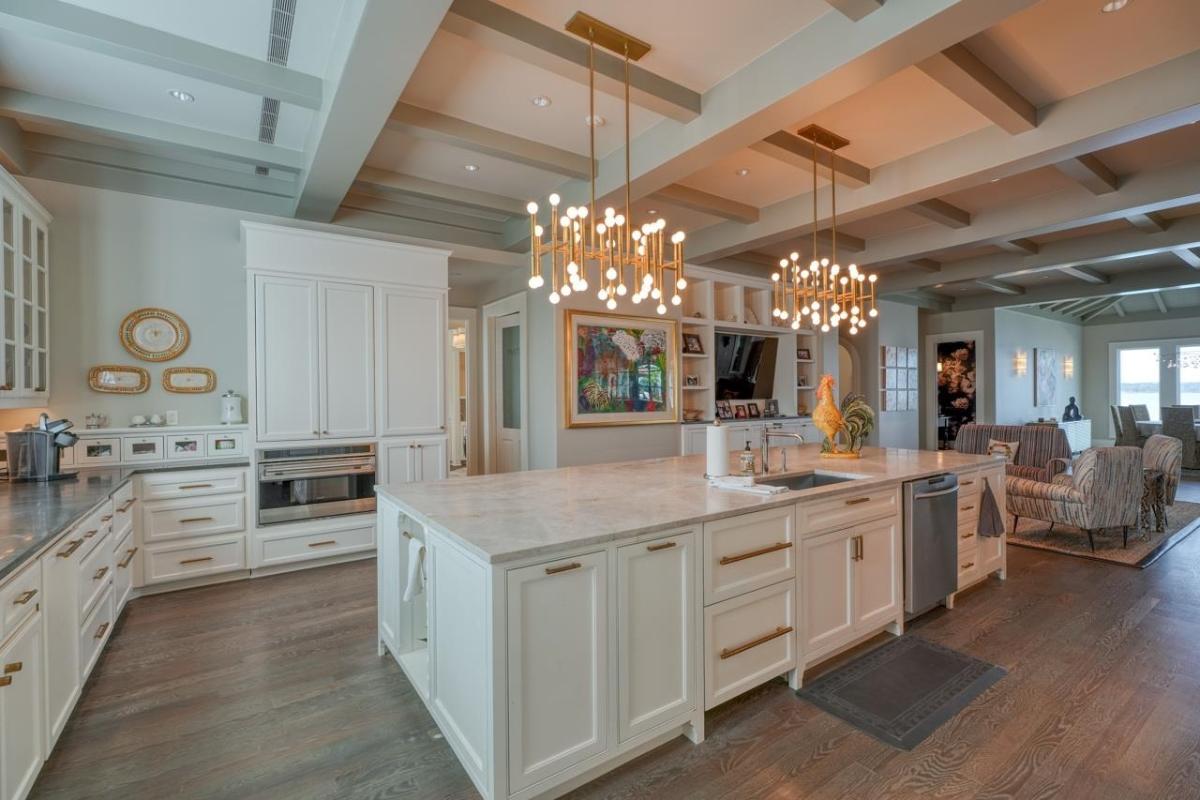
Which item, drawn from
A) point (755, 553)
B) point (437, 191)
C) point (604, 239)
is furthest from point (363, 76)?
point (755, 553)

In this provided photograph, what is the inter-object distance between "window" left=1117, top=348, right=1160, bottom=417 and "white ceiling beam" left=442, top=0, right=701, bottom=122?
12151 millimetres

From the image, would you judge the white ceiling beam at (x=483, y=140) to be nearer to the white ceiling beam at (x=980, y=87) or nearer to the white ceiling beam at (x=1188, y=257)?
the white ceiling beam at (x=980, y=87)

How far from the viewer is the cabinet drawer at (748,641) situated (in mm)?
2111

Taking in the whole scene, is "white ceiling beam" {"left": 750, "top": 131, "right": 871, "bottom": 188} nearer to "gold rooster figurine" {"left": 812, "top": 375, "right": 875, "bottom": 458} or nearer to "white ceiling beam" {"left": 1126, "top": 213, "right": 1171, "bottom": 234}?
"gold rooster figurine" {"left": 812, "top": 375, "right": 875, "bottom": 458}

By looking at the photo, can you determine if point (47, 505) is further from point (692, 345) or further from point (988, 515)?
point (692, 345)

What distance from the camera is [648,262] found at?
290 cm

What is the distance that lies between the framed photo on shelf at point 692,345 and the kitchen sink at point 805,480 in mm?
3210

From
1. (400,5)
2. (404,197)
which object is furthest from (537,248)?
(404,197)

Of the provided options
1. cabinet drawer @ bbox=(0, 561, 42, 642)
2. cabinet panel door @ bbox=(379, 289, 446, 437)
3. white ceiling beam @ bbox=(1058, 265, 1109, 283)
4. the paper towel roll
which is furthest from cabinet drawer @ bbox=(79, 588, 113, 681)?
white ceiling beam @ bbox=(1058, 265, 1109, 283)

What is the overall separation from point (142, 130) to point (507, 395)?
3694 millimetres

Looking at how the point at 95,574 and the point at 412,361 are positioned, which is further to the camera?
the point at 412,361

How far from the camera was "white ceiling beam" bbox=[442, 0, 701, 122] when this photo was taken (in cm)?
236

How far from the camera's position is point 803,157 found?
151 inches

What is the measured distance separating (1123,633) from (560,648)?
323 centimetres
